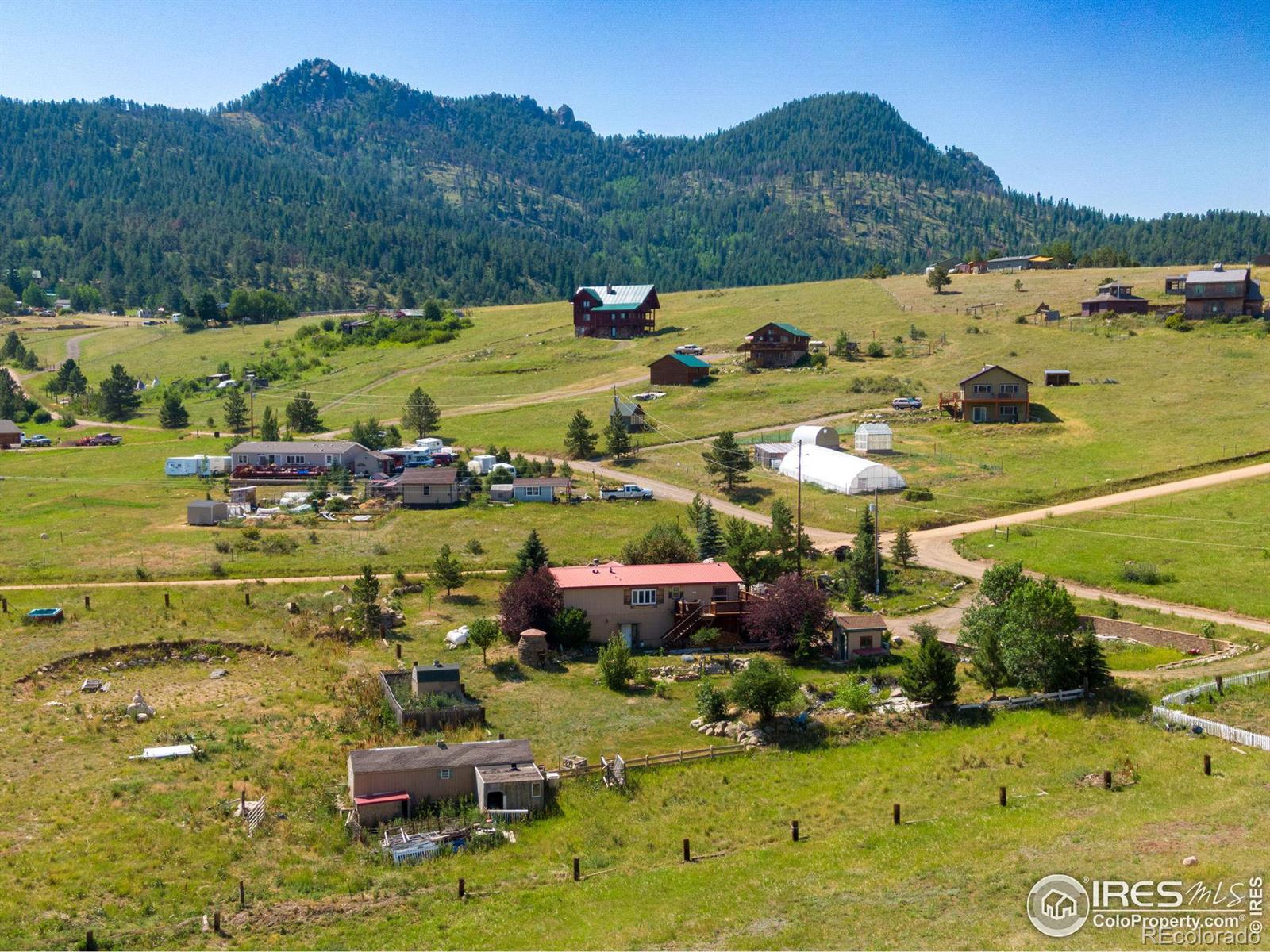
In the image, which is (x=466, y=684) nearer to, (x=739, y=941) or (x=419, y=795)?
(x=419, y=795)

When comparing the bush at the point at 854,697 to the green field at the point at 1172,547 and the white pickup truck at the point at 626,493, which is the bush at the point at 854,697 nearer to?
the green field at the point at 1172,547

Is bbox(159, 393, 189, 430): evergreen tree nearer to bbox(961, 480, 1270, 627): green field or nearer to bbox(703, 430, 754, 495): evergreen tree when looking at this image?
bbox(703, 430, 754, 495): evergreen tree

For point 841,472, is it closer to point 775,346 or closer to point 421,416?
point 421,416

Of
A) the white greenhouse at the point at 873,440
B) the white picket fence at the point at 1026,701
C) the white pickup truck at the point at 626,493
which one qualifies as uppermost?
the white greenhouse at the point at 873,440

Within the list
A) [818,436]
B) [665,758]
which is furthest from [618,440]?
[665,758]

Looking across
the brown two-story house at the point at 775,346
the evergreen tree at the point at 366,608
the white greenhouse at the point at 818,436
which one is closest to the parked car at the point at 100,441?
the evergreen tree at the point at 366,608

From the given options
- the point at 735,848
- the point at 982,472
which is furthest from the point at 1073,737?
the point at 982,472
